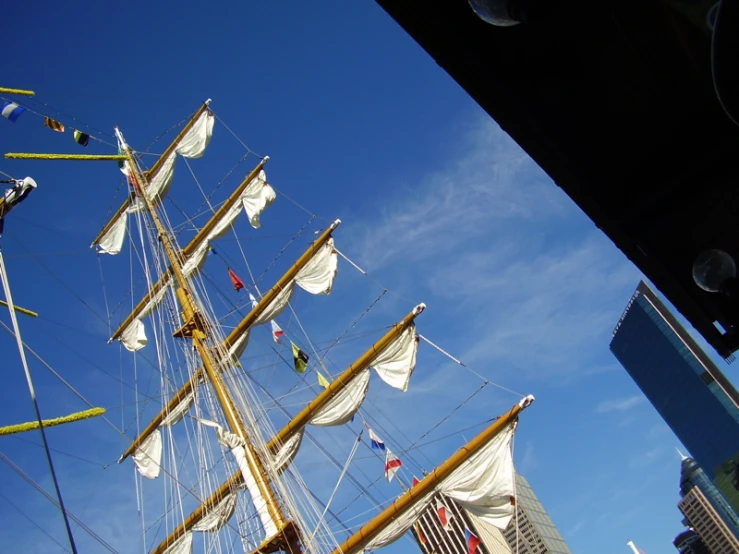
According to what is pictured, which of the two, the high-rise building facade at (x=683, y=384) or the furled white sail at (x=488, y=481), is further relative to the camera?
the high-rise building facade at (x=683, y=384)

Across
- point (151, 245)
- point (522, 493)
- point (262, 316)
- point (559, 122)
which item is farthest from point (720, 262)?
point (522, 493)

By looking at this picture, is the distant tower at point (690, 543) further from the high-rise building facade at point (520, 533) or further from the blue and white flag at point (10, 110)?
the blue and white flag at point (10, 110)

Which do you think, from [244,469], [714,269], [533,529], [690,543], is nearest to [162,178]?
[244,469]

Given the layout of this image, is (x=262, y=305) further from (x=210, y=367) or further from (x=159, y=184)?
(x=159, y=184)

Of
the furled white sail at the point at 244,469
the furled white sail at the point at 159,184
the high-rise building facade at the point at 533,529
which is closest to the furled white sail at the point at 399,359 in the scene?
the furled white sail at the point at 244,469

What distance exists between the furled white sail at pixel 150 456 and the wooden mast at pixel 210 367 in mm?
4081

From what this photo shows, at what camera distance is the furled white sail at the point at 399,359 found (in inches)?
658

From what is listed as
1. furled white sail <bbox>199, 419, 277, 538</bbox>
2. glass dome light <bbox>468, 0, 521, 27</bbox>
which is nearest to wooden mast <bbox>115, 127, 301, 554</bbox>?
furled white sail <bbox>199, 419, 277, 538</bbox>

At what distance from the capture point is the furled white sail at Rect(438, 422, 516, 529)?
586 inches

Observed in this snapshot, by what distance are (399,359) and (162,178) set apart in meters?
12.6

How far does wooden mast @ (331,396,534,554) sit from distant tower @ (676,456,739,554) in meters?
135

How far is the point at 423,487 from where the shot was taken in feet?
47.5

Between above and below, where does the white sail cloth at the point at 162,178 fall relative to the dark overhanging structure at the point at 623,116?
above

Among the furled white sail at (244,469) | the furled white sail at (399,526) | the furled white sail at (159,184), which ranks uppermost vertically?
the furled white sail at (159,184)
